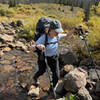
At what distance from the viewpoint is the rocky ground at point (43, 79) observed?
480cm

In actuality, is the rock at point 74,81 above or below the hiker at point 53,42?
below

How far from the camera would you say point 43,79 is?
605cm

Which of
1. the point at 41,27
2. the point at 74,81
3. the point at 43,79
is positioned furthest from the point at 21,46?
the point at 74,81

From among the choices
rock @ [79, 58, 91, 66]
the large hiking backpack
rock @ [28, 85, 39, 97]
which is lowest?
rock @ [28, 85, 39, 97]

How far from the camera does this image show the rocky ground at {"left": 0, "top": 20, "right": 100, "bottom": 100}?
A: 15.7 ft

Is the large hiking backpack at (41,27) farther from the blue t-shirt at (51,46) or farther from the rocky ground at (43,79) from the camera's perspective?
the rocky ground at (43,79)

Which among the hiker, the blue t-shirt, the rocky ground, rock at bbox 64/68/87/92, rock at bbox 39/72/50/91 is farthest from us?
rock at bbox 39/72/50/91

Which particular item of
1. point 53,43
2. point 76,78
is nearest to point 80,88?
point 76,78

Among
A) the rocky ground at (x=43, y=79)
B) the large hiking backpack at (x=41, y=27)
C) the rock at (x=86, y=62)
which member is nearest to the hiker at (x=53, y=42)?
the large hiking backpack at (x=41, y=27)

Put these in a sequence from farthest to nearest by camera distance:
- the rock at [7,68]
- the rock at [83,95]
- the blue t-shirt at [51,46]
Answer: the rock at [7,68], the rock at [83,95], the blue t-shirt at [51,46]

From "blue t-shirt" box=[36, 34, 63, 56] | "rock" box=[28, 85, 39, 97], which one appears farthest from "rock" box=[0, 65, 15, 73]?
"blue t-shirt" box=[36, 34, 63, 56]

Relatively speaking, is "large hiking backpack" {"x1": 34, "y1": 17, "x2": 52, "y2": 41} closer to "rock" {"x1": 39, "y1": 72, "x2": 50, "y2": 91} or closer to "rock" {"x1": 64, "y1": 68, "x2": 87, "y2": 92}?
"rock" {"x1": 64, "y1": 68, "x2": 87, "y2": 92}

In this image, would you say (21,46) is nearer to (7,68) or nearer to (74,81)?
(7,68)

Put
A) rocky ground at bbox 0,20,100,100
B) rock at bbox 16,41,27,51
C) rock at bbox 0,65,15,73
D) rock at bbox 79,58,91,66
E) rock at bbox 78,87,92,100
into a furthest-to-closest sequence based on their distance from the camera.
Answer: rock at bbox 16,41,27,51 < rock at bbox 0,65,15,73 < rock at bbox 79,58,91,66 < rocky ground at bbox 0,20,100,100 < rock at bbox 78,87,92,100
